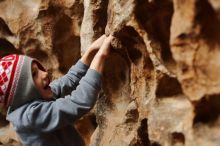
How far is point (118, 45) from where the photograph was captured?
1106 millimetres

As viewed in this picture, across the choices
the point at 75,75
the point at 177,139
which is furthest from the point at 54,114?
the point at 177,139

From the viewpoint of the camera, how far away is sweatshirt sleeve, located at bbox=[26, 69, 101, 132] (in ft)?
3.57

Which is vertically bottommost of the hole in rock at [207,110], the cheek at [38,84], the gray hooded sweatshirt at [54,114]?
the gray hooded sweatshirt at [54,114]

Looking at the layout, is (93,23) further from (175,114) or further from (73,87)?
(175,114)

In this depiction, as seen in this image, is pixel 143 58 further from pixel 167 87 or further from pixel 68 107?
pixel 68 107

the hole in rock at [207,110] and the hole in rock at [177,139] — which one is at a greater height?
the hole in rock at [207,110]

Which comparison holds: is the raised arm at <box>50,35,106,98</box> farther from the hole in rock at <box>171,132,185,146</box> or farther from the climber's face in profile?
the hole in rock at <box>171,132,185,146</box>

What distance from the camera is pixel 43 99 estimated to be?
1.18 metres

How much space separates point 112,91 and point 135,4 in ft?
1.26

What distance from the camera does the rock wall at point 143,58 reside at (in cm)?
80

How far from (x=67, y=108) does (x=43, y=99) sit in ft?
0.39

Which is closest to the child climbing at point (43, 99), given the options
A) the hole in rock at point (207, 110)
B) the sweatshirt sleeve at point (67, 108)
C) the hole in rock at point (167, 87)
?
the sweatshirt sleeve at point (67, 108)

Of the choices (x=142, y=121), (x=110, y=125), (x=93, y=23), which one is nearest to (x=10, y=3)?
(x=93, y=23)

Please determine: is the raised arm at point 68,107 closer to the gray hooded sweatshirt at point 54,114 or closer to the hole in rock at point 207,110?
the gray hooded sweatshirt at point 54,114
